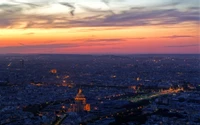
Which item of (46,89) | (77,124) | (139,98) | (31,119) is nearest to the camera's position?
(77,124)

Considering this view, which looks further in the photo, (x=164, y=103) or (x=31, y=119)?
(x=164, y=103)

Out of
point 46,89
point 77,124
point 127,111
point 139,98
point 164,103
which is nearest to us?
point 77,124

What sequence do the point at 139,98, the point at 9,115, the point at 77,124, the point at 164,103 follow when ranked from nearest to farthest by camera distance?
the point at 77,124, the point at 9,115, the point at 164,103, the point at 139,98

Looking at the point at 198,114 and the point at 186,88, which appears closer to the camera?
the point at 198,114

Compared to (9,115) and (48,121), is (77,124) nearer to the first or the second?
(48,121)

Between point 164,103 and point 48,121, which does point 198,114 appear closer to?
point 164,103

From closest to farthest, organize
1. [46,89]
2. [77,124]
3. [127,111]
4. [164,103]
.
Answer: [77,124] < [127,111] < [164,103] < [46,89]

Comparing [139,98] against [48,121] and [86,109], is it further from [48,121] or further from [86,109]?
[48,121]

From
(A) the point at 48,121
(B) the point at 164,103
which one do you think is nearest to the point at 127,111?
(B) the point at 164,103

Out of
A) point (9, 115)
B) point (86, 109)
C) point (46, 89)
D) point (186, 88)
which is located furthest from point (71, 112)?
point (186, 88)
